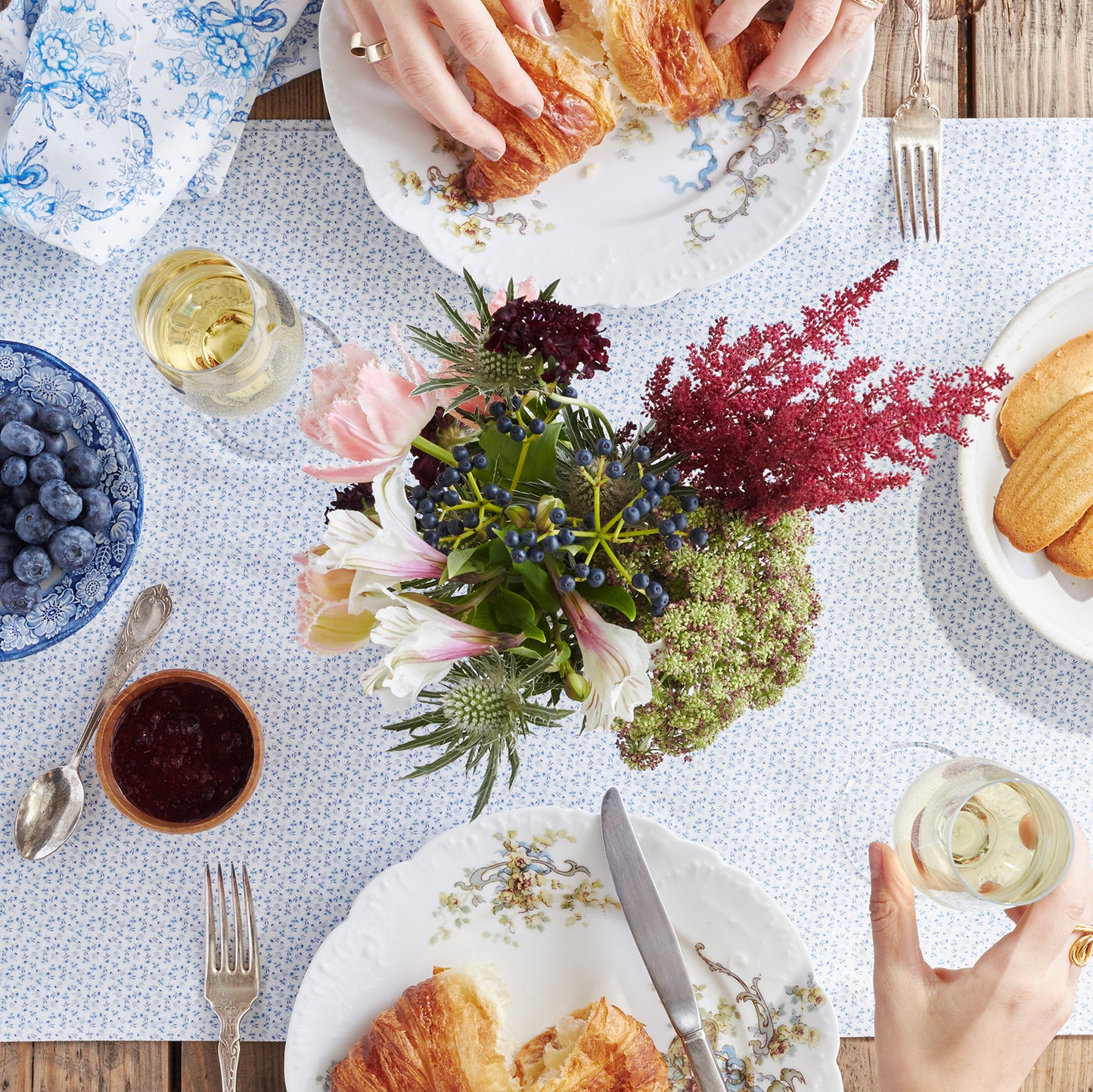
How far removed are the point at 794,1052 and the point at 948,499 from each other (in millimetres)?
717

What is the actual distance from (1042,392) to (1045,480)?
115 millimetres

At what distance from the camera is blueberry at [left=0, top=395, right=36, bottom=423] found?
41.3 inches

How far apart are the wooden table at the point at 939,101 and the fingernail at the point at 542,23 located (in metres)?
0.35

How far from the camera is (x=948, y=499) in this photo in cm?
121

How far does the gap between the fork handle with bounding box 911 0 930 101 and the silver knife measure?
99cm

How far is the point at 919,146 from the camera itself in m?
1.20

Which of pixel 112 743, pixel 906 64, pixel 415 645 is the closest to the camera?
pixel 415 645

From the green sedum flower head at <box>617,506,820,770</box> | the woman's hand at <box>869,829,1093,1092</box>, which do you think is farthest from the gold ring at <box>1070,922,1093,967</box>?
the green sedum flower head at <box>617,506,820,770</box>

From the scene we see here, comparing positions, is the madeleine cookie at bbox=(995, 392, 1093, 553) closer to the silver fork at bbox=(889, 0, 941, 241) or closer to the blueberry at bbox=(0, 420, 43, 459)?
the silver fork at bbox=(889, 0, 941, 241)

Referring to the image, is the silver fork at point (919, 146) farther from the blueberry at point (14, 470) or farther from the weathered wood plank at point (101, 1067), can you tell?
the weathered wood plank at point (101, 1067)

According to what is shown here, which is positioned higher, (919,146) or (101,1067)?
(919,146)

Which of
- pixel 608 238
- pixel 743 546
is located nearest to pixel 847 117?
pixel 608 238

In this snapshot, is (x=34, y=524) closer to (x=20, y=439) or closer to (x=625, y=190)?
(x=20, y=439)

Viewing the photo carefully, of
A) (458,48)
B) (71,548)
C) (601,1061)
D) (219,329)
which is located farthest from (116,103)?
(601,1061)
